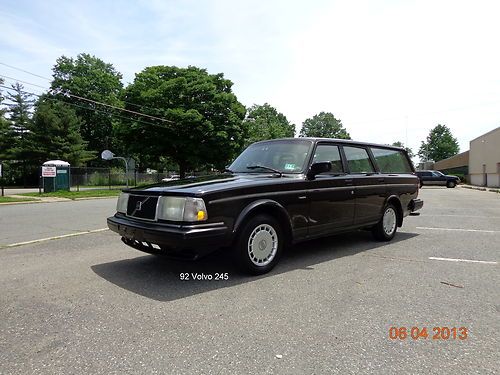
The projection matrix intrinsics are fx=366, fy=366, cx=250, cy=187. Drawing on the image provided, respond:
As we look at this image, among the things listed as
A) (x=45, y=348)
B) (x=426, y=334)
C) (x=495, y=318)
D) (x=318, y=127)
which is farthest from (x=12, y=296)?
(x=318, y=127)

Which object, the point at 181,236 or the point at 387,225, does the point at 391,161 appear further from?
the point at 181,236

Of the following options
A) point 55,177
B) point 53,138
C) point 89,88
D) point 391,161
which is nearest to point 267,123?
point 89,88

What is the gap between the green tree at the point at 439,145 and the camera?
9869 cm

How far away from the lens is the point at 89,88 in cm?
5525

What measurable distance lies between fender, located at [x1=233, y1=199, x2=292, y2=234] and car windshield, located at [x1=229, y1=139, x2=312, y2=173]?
755 millimetres

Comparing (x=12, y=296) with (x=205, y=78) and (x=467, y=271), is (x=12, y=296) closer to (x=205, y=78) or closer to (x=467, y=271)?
(x=467, y=271)

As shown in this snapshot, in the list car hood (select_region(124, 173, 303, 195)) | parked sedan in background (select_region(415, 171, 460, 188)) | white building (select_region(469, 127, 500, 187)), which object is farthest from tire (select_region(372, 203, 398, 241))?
white building (select_region(469, 127, 500, 187))

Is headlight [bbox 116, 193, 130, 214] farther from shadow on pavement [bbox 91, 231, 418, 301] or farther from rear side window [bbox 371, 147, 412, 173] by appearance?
rear side window [bbox 371, 147, 412, 173]

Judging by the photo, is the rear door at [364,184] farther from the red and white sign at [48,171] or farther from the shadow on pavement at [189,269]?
the red and white sign at [48,171]

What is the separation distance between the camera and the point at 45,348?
2.69 meters

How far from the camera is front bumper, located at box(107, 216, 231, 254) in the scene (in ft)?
12.3

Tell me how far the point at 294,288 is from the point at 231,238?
34.6 inches

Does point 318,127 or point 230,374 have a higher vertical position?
point 318,127
